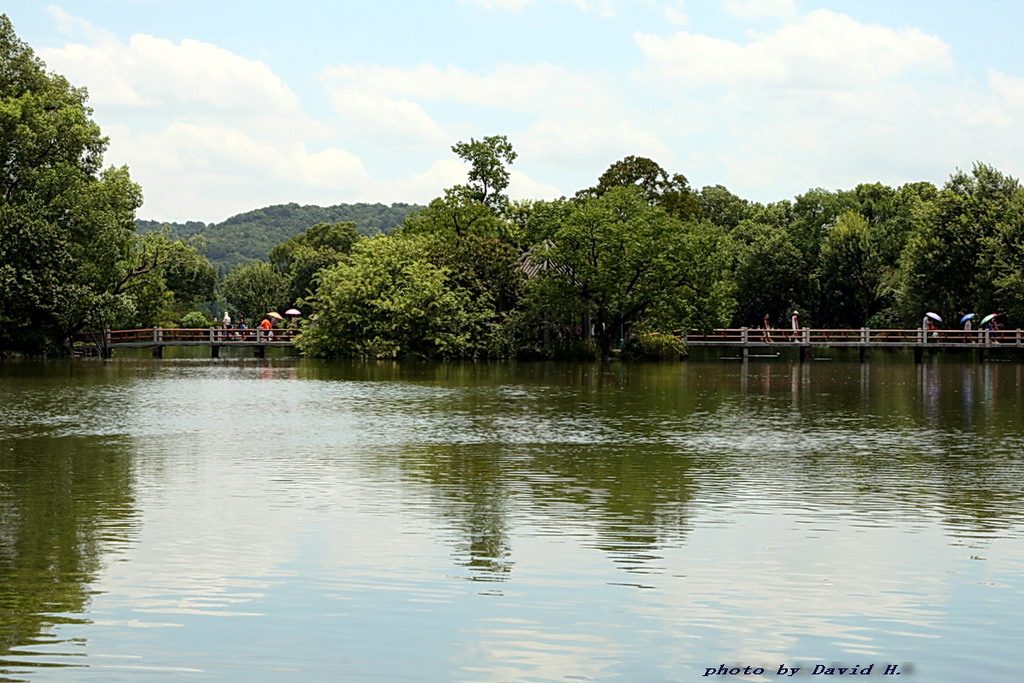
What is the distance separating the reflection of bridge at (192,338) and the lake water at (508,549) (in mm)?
39845

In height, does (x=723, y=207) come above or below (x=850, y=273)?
above

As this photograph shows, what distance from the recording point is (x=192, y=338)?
7438cm

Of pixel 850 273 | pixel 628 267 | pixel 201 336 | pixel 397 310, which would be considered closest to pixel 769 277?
pixel 850 273

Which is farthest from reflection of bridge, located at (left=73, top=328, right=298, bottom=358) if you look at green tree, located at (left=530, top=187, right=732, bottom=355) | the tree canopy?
green tree, located at (left=530, top=187, right=732, bottom=355)

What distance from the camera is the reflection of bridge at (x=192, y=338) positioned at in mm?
69613

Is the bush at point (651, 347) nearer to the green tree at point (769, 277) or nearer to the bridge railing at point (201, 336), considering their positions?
the bridge railing at point (201, 336)

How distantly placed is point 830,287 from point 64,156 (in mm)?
55293

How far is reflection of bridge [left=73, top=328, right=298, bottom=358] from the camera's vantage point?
69613 millimetres

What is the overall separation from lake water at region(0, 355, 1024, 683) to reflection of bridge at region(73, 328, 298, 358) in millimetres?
39845

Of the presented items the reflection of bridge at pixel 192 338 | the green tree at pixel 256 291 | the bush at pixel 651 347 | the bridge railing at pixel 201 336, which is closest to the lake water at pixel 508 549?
the bush at pixel 651 347

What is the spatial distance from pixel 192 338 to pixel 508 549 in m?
63.2

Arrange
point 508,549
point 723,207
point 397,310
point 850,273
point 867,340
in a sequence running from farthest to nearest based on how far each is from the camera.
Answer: point 723,207 < point 850,273 < point 867,340 < point 397,310 < point 508,549

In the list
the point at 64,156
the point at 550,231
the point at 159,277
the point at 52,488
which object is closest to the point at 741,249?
the point at 550,231

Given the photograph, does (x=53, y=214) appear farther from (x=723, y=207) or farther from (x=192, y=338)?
(x=723, y=207)
